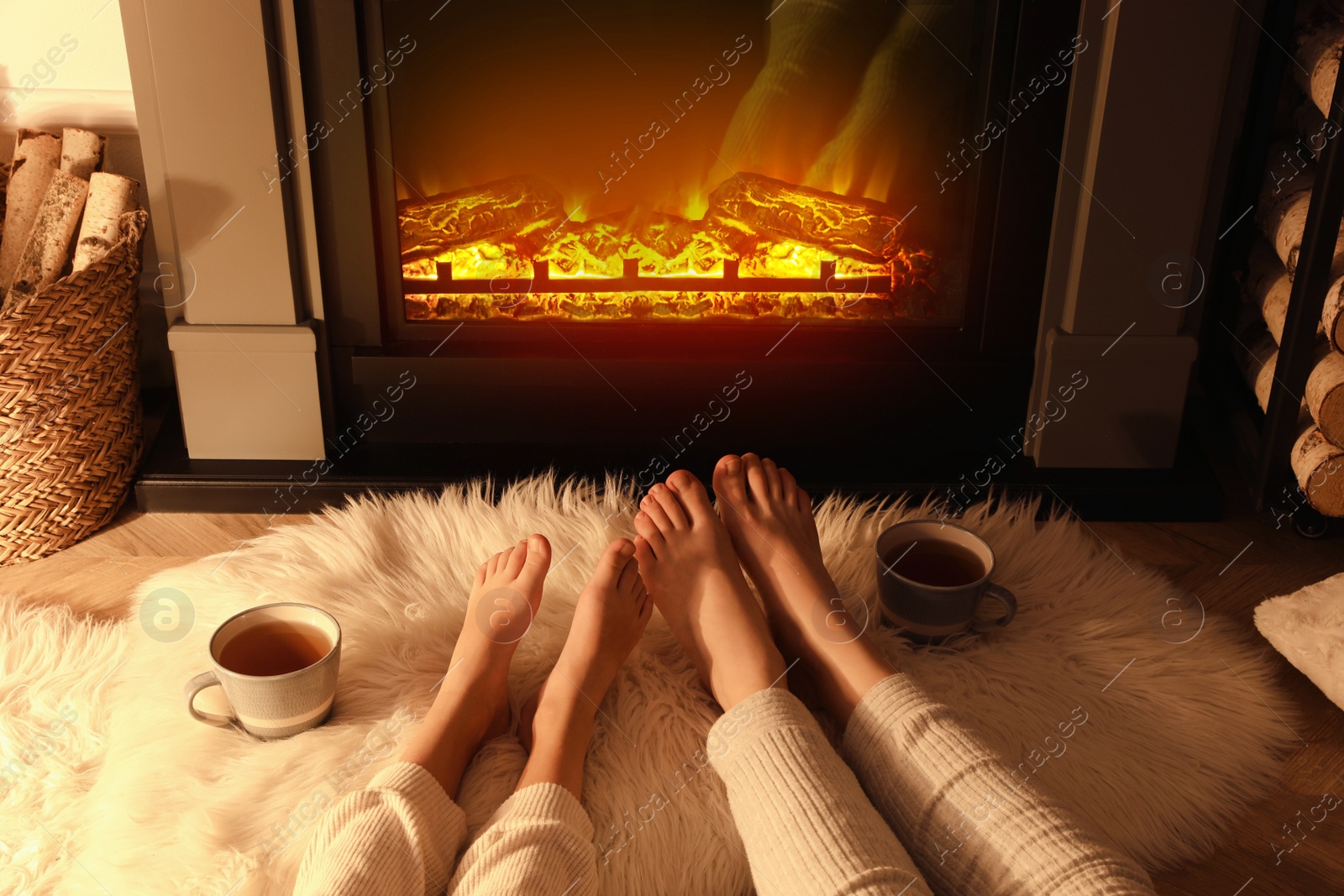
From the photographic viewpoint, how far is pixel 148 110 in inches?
51.8

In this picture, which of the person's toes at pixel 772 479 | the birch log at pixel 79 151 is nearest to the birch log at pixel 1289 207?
the person's toes at pixel 772 479

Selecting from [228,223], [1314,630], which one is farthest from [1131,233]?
[228,223]

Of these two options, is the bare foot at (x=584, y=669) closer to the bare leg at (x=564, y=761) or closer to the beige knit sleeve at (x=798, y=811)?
the bare leg at (x=564, y=761)

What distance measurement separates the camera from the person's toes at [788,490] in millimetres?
1199

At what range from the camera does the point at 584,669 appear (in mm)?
1013

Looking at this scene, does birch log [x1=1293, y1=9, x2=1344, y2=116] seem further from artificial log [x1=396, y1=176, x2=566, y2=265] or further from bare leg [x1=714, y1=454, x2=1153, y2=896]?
artificial log [x1=396, y1=176, x2=566, y2=265]

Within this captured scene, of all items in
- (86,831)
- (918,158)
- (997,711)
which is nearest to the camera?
(86,831)

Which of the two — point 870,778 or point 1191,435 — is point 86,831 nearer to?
point 870,778

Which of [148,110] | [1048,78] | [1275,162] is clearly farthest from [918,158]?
[148,110]

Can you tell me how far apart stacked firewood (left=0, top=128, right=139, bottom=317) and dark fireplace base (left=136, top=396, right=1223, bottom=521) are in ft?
1.02

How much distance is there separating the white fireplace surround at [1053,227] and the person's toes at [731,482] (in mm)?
536

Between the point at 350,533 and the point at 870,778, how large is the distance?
76 centimetres

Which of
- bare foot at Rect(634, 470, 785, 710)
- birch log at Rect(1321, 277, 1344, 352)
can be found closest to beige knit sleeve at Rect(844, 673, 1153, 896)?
bare foot at Rect(634, 470, 785, 710)

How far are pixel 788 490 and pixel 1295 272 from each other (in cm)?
77
